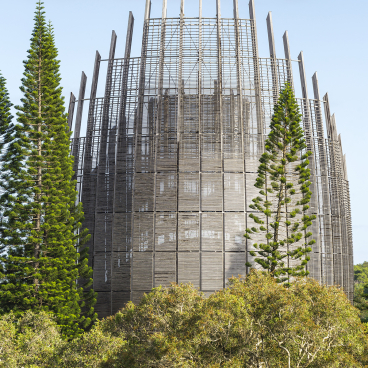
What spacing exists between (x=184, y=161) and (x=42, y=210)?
7216mm

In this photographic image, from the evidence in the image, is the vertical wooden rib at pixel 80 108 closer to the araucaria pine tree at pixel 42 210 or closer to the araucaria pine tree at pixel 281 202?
the araucaria pine tree at pixel 42 210

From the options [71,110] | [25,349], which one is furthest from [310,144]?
[25,349]

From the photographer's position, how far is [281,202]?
2089 centimetres

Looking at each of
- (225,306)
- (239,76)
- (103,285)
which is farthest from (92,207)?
(225,306)

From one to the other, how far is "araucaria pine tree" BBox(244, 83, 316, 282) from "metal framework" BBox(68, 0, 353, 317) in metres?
0.96

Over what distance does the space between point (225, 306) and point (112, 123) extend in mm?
15821

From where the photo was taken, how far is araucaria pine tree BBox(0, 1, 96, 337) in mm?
18984

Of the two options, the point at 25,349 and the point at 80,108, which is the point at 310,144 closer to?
the point at 80,108

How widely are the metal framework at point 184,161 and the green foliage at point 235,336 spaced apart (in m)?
8.68

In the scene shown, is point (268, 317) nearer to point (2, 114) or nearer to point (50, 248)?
point (50, 248)

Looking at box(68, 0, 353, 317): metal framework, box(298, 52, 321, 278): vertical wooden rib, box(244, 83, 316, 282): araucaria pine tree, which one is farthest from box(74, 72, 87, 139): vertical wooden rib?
box(298, 52, 321, 278): vertical wooden rib

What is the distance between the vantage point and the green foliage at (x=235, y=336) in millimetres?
10383

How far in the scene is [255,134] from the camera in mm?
22969

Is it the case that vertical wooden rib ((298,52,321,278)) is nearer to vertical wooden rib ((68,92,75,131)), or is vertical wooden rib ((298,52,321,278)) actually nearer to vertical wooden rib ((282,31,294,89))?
vertical wooden rib ((282,31,294,89))
